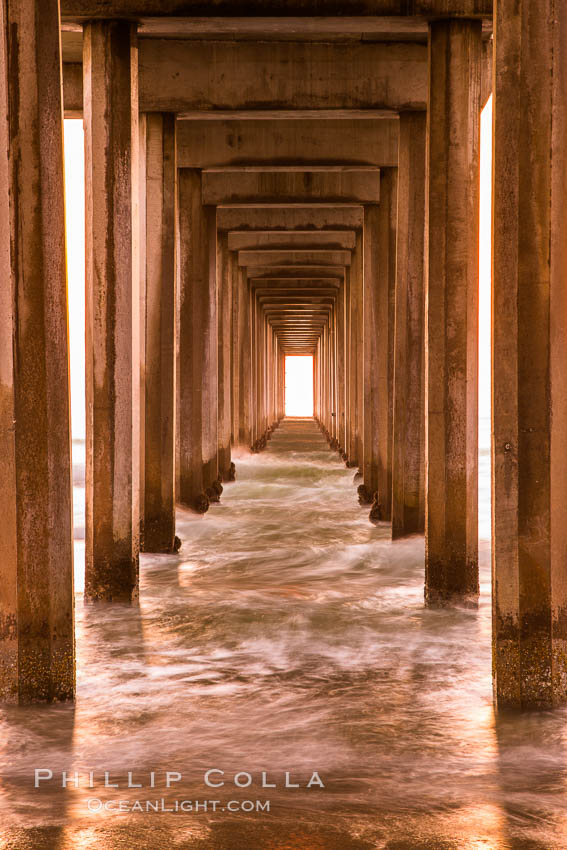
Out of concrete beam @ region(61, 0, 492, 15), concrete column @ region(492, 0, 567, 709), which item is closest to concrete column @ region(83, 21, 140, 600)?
concrete beam @ region(61, 0, 492, 15)

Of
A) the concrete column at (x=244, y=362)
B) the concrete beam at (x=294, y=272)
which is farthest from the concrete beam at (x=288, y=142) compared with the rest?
the concrete beam at (x=294, y=272)

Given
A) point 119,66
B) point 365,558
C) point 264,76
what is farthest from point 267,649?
point 264,76

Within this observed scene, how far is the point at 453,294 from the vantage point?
7414mm

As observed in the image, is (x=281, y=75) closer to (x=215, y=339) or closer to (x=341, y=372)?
(x=215, y=339)

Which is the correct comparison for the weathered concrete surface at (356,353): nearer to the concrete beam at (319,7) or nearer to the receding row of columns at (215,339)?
the receding row of columns at (215,339)

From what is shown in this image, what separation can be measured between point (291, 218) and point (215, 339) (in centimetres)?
300

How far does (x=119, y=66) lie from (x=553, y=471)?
484cm

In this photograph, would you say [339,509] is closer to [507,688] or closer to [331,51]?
[331,51]

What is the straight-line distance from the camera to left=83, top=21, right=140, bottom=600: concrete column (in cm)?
744

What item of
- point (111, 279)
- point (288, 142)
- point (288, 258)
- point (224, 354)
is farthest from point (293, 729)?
point (288, 258)

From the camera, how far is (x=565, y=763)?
4.29m

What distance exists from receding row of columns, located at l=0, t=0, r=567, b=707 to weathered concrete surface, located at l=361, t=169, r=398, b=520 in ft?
0.15

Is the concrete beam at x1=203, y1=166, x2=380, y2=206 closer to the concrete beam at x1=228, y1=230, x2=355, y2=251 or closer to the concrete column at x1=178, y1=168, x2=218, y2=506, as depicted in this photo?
the concrete column at x1=178, y1=168, x2=218, y2=506

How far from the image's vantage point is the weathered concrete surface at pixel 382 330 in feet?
41.1
